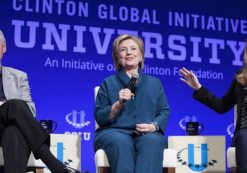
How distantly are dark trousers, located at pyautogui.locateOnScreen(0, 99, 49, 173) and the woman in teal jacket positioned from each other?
0.40m

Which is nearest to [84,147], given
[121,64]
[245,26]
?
[121,64]

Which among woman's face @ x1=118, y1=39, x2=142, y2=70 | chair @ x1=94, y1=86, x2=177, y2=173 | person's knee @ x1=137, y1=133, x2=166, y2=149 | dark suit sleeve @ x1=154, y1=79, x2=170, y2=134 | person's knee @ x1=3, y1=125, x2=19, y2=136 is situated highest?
woman's face @ x1=118, y1=39, x2=142, y2=70

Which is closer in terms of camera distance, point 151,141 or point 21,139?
point 21,139

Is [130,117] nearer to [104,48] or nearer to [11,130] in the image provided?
[11,130]

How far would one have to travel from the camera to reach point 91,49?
4367 mm

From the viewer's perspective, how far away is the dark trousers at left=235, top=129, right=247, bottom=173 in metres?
2.65

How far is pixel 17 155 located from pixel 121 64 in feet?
3.21

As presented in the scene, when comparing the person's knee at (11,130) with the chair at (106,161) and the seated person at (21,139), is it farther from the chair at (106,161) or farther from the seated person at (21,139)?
the chair at (106,161)

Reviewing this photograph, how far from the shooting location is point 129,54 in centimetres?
322

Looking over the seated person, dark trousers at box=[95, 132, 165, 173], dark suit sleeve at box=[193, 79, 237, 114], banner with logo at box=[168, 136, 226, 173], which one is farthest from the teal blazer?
banner with logo at box=[168, 136, 226, 173]

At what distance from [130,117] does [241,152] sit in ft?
2.32

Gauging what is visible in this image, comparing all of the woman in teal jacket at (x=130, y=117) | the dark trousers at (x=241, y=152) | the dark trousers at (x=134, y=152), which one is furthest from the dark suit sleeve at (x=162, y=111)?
the dark trousers at (x=241, y=152)

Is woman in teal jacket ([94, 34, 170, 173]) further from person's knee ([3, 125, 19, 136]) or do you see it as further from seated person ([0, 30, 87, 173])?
person's knee ([3, 125, 19, 136])

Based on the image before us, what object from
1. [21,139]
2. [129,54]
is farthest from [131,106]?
[21,139]
